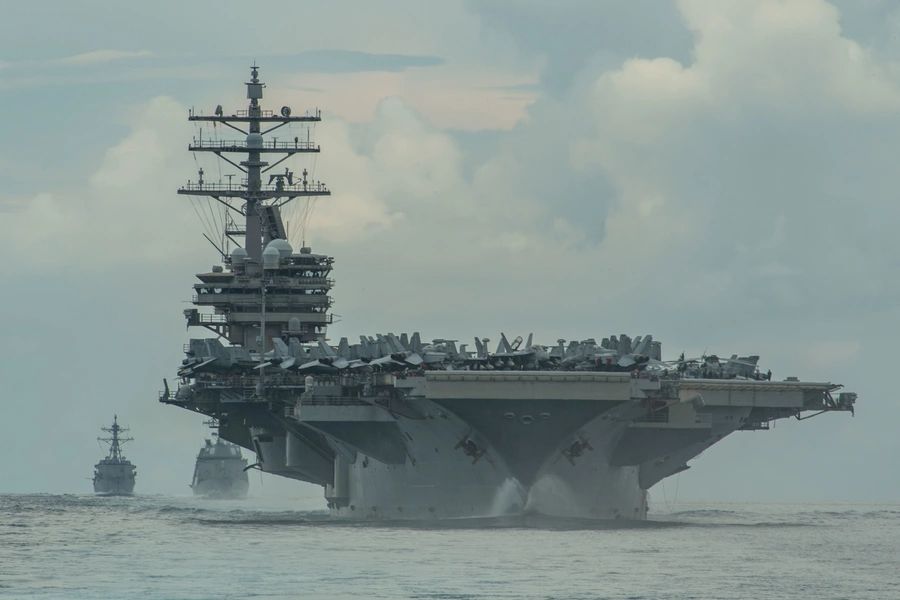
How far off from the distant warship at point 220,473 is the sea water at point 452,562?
57.4 metres

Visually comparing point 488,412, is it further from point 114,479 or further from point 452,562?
point 114,479

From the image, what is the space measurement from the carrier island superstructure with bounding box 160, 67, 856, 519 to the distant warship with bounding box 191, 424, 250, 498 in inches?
1995

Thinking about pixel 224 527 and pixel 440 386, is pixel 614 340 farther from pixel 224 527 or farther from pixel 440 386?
pixel 224 527

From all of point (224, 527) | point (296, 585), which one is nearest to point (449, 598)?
point (296, 585)

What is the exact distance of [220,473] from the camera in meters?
97.3

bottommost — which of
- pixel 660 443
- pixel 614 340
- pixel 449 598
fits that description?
pixel 449 598

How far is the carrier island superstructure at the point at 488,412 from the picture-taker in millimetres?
33750

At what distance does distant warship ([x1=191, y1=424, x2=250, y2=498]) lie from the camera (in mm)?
96500

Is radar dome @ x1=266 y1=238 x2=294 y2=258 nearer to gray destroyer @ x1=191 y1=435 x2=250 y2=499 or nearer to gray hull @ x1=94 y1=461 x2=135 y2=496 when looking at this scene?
gray destroyer @ x1=191 y1=435 x2=250 y2=499

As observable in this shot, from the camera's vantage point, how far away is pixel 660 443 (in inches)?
1495

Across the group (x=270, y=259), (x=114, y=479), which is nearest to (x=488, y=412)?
(x=270, y=259)

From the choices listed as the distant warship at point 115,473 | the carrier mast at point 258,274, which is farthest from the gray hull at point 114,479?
the carrier mast at point 258,274

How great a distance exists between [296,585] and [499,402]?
33.9 ft

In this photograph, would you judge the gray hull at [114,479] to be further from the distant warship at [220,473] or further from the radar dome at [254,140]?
the radar dome at [254,140]
